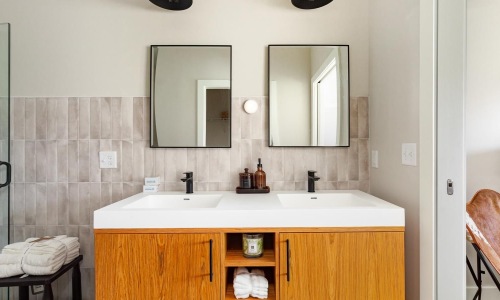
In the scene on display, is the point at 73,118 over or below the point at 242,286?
Result: over

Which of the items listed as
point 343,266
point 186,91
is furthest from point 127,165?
point 343,266

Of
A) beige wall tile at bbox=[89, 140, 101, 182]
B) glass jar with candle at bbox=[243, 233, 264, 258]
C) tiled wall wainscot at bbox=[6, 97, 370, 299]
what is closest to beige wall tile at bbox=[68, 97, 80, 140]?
tiled wall wainscot at bbox=[6, 97, 370, 299]

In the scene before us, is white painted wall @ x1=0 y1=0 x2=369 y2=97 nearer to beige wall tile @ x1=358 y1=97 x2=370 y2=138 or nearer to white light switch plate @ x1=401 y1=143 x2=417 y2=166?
beige wall tile @ x1=358 y1=97 x2=370 y2=138

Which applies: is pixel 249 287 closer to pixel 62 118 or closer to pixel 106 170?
pixel 106 170

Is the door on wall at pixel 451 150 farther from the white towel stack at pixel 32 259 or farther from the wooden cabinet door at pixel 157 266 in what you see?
the white towel stack at pixel 32 259

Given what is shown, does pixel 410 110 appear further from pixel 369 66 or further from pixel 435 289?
pixel 435 289

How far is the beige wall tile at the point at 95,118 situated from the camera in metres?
1.97

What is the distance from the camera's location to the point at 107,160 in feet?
6.46

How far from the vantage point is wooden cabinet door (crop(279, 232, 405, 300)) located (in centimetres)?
136

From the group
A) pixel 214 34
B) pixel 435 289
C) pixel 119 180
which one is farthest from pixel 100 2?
pixel 435 289

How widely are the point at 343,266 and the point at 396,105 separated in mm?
1002

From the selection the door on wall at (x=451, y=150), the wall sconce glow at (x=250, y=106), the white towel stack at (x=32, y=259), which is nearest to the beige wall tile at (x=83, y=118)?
the white towel stack at (x=32, y=259)

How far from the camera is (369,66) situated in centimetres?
200

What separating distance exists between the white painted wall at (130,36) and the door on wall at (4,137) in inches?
→ 9.0
